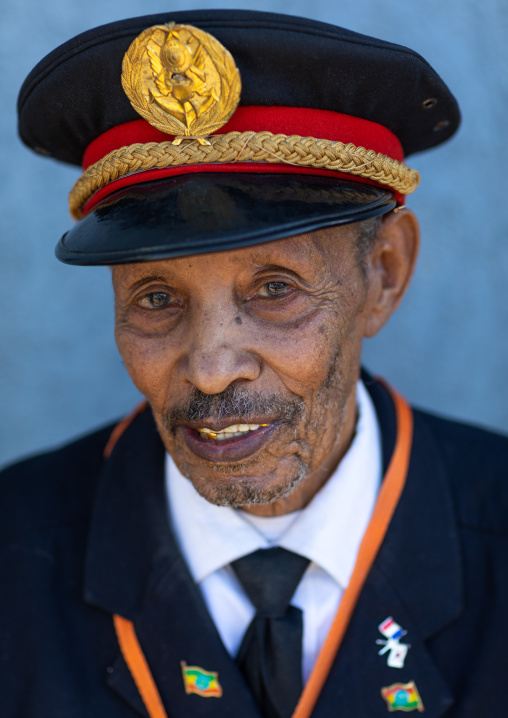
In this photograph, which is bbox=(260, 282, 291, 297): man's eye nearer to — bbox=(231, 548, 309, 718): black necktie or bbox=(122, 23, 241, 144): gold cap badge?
bbox=(122, 23, 241, 144): gold cap badge

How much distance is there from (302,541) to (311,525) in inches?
1.9

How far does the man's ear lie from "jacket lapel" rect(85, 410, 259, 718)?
78 centimetres

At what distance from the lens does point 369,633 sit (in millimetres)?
1781

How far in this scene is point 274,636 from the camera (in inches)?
69.1

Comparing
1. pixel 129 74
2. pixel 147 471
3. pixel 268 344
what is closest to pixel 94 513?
pixel 147 471

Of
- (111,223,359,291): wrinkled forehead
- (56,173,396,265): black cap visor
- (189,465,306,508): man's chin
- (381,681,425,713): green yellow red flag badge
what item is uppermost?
(56,173,396,265): black cap visor

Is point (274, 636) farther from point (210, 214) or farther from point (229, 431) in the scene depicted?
point (210, 214)

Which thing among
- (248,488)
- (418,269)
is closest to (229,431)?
(248,488)

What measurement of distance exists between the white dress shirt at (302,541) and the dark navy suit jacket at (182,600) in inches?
2.6

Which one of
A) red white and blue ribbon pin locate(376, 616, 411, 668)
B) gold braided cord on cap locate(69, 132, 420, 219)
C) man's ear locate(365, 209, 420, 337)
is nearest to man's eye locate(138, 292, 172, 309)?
gold braided cord on cap locate(69, 132, 420, 219)

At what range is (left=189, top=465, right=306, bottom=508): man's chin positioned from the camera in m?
1.72

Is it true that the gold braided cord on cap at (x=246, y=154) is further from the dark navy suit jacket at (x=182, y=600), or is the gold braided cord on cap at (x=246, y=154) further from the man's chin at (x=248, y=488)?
the dark navy suit jacket at (x=182, y=600)

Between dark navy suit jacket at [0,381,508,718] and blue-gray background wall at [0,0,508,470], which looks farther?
blue-gray background wall at [0,0,508,470]

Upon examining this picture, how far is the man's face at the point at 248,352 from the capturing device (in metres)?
1.55
